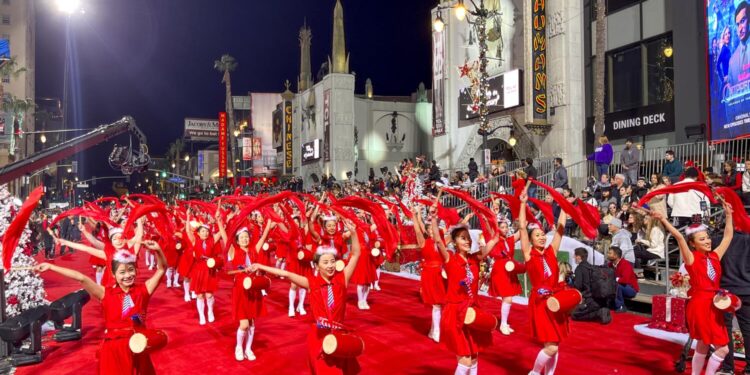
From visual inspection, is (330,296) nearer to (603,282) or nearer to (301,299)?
(603,282)

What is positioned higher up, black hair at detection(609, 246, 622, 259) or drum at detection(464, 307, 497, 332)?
black hair at detection(609, 246, 622, 259)

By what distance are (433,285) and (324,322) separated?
15.6ft

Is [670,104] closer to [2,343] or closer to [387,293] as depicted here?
[387,293]

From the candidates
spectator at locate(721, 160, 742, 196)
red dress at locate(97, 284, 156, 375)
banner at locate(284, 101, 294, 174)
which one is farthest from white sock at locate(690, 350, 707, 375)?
banner at locate(284, 101, 294, 174)

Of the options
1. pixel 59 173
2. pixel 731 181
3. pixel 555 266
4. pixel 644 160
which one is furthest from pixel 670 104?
pixel 59 173

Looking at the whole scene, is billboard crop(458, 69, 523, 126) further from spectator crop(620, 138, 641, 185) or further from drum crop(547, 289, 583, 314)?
drum crop(547, 289, 583, 314)

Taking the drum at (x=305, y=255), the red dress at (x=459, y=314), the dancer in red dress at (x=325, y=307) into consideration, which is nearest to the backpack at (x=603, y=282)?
the red dress at (x=459, y=314)

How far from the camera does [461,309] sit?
6.66 meters

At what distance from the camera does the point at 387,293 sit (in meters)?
15.7

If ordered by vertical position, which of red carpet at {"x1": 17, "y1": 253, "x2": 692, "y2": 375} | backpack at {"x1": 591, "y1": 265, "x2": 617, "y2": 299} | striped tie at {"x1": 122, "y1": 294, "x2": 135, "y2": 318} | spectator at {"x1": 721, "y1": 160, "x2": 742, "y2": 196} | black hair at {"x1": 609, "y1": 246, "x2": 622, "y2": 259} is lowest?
red carpet at {"x1": 17, "y1": 253, "x2": 692, "y2": 375}

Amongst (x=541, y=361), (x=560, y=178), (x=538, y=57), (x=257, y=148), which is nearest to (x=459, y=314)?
(x=541, y=361)

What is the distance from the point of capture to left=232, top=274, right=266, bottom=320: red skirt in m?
8.91

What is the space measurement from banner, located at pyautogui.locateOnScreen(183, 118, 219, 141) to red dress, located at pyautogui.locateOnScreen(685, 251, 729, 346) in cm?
7785

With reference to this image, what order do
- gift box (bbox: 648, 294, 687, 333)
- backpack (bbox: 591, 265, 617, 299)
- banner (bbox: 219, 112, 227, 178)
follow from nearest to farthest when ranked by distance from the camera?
gift box (bbox: 648, 294, 687, 333)
backpack (bbox: 591, 265, 617, 299)
banner (bbox: 219, 112, 227, 178)
